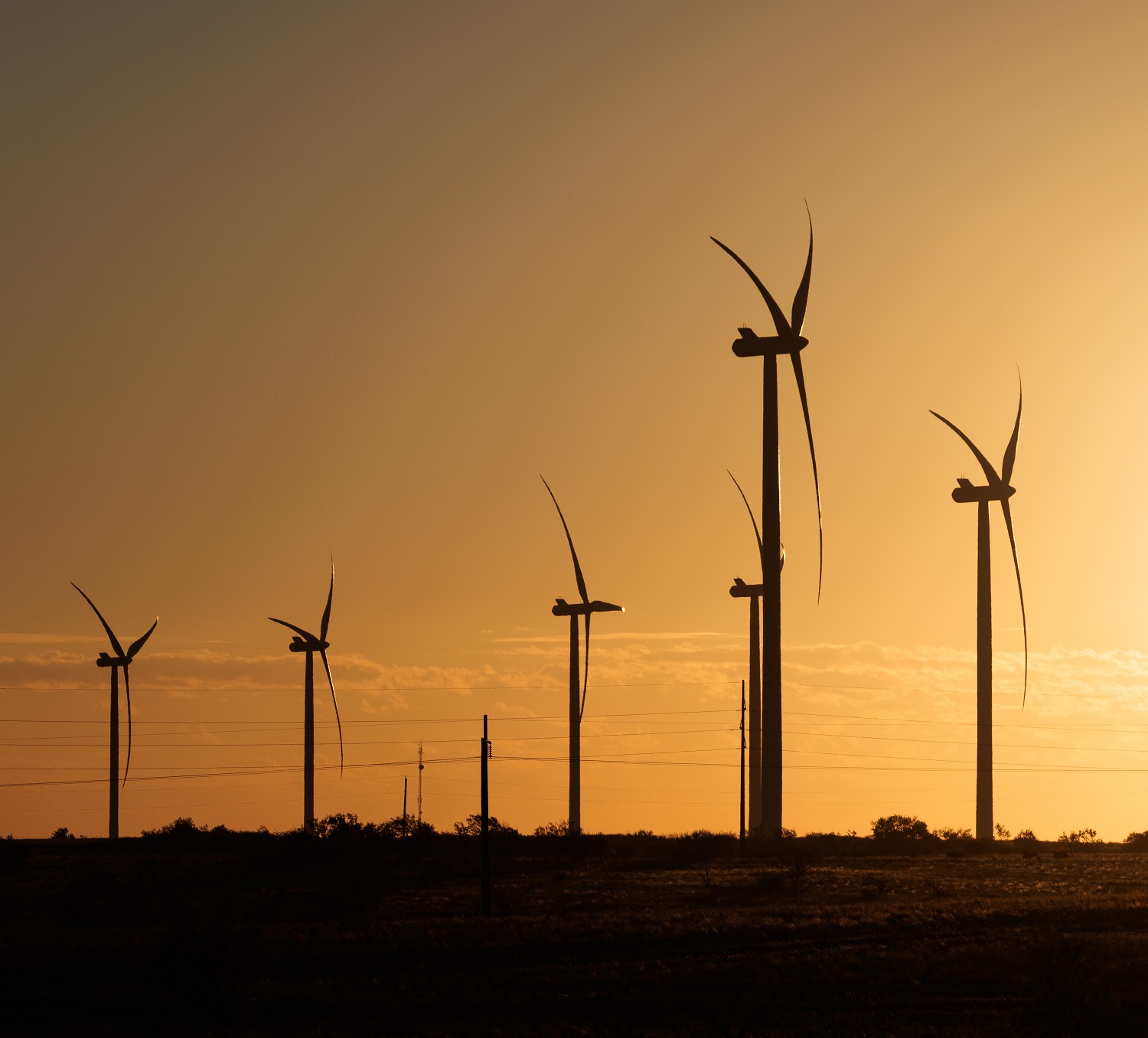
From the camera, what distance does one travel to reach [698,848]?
94812 millimetres

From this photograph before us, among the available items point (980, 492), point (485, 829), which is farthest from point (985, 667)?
point (485, 829)

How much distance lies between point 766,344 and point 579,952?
1613 inches

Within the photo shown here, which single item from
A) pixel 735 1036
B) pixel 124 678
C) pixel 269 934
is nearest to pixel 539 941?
pixel 269 934

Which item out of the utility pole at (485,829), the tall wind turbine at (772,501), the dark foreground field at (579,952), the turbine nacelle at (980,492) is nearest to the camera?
the dark foreground field at (579,952)

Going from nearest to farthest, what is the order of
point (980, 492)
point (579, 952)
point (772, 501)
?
1. point (579, 952)
2. point (772, 501)
3. point (980, 492)

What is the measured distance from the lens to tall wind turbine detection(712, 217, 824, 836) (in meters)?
76.6

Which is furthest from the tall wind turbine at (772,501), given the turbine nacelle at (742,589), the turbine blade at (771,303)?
the turbine nacelle at (742,589)

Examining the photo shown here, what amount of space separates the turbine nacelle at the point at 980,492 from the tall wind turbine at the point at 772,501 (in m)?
30.6

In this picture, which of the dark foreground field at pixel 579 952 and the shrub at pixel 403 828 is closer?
the dark foreground field at pixel 579 952

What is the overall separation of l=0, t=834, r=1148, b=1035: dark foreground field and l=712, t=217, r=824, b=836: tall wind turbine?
4.08 m

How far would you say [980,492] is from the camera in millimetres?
107750

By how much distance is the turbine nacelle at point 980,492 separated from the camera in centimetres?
10712

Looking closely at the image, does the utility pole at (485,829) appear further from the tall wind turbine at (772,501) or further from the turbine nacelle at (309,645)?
the turbine nacelle at (309,645)

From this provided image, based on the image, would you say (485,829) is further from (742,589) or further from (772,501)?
(742,589)
